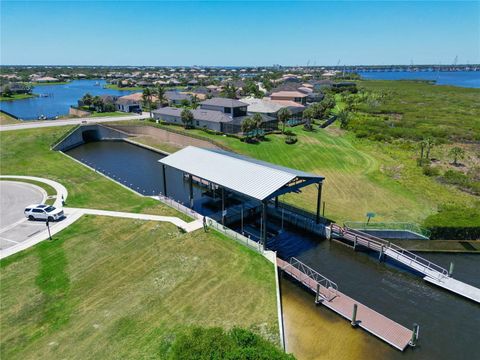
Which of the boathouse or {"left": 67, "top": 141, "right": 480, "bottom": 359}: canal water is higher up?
the boathouse

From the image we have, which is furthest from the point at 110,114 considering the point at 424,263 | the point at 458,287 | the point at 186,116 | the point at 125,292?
the point at 458,287

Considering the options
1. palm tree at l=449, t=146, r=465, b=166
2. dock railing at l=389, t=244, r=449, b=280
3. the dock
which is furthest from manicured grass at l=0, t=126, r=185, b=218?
palm tree at l=449, t=146, r=465, b=166

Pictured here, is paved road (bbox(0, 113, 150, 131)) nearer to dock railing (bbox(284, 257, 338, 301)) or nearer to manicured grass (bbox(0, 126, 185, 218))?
manicured grass (bbox(0, 126, 185, 218))

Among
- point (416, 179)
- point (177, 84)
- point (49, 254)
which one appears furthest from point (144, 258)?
point (177, 84)

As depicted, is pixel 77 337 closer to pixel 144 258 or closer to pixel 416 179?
pixel 144 258

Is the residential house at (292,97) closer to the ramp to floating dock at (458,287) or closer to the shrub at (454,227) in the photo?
the shrub at (454,227)

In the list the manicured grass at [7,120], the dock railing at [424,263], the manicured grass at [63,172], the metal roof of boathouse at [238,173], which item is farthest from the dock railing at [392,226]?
the manicured grass at [7,120]
